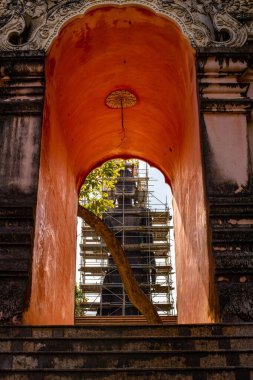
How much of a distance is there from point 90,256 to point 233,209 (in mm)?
20809

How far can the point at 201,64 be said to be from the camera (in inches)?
285

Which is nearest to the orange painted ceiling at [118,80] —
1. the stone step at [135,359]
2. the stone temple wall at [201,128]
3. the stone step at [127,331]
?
the stone temple wall at [201,128]

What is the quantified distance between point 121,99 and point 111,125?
0.90 metres

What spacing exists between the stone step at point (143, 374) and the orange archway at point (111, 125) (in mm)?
1665

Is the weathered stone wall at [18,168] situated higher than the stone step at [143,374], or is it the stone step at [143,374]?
the weathered stone wall at [18,168]

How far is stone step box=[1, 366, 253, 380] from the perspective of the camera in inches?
167

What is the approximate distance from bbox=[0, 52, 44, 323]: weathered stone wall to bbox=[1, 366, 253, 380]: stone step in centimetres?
153

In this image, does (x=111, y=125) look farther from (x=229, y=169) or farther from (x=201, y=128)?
(x=229, y=169)

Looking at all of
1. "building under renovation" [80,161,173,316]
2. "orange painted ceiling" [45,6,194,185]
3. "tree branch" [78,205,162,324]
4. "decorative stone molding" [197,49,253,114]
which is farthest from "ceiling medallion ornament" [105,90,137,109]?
"building under renovation" [80,161,173,316]

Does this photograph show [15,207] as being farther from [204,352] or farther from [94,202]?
[94,202]

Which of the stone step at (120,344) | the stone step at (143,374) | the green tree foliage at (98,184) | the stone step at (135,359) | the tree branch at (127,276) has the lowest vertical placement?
the stone step at (143,374)

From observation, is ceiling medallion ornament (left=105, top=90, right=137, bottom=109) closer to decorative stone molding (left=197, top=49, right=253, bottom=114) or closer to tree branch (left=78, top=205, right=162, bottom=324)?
tree branch (left=78, top=205, right=162, bottom=324)

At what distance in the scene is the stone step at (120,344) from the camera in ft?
15.6

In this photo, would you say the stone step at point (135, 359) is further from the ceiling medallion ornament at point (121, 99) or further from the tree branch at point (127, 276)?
the tree branch at point (127, 276)
